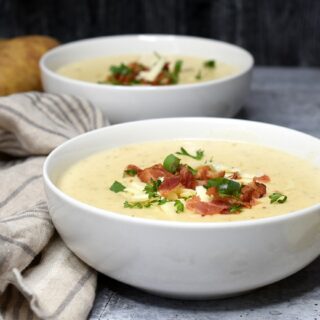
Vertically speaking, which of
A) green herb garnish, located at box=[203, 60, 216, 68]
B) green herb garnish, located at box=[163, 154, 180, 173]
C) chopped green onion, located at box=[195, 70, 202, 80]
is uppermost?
green herb garnish, located at box=[163, 154, 180, 173]

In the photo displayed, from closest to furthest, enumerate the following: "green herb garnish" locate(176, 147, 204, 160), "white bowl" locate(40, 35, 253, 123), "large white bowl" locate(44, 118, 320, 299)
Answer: "large white bowl" locate(44, 118, 320, 299) → "green herb garnish" locate(176, 147, 204, 160) → "white bowl" locate(40, 35, 253, 123)

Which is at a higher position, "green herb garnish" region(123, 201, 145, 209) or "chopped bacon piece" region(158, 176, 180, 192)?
"chopped bacon piece" region(158, 176, 180, 192)

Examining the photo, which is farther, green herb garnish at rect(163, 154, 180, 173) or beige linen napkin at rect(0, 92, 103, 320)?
green herb garnish at rect(163, 154, 180, 173)

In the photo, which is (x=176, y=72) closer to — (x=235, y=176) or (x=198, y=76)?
(x=198, y=76)

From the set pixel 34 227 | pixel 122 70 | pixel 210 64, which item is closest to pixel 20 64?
pixel 122 70

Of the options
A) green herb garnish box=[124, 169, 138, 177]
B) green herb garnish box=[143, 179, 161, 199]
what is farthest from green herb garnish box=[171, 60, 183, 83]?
green herb garnish box=[143, 179, 161, 199]

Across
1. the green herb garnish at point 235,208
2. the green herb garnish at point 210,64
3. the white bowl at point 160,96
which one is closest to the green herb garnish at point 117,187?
the green herb garnish at point 235,208

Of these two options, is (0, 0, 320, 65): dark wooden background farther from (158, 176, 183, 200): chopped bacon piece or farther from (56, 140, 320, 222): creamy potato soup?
(158, 176, 183, 200): chopped bacon piece
